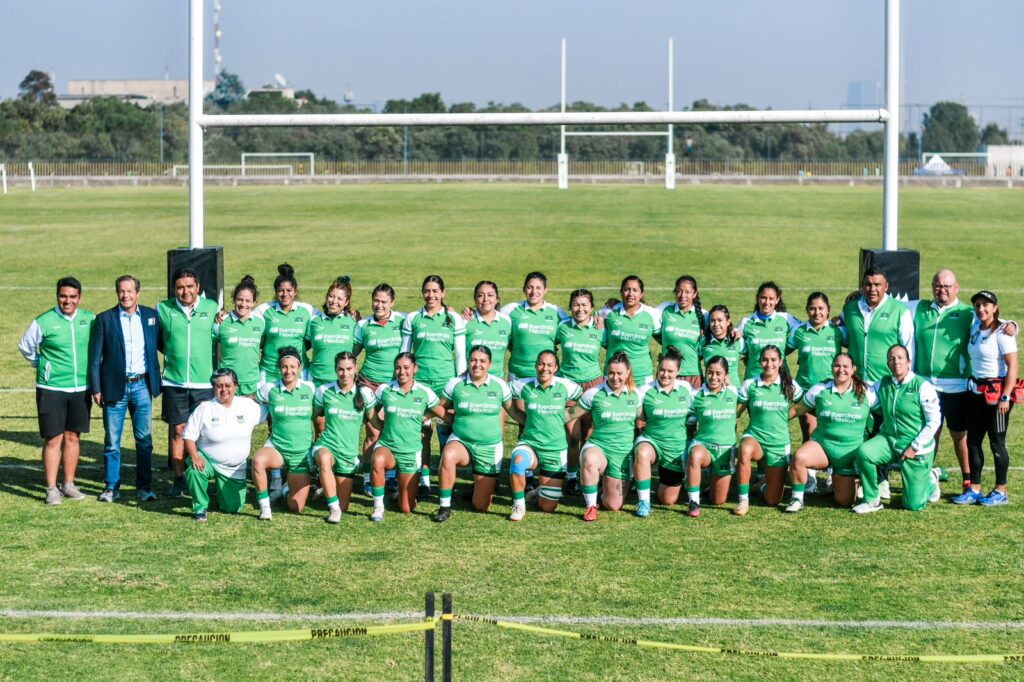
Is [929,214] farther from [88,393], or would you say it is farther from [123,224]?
[88,393]

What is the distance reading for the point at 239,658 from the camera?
647 centimetres

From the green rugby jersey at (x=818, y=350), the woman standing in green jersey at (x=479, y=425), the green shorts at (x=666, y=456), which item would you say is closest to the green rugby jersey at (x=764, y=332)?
the green rugby jersey at (x=818, y=350)

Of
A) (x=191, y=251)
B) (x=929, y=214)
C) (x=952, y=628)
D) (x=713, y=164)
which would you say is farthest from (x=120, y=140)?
(x=952, y=628)

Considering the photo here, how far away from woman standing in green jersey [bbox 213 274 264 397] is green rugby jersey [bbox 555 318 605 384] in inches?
89.1

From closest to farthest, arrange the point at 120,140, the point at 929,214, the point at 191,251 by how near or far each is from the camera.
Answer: the point at 191,251, the point at 929,214, the point at 120,140

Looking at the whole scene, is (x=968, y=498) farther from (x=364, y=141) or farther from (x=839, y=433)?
(x=364, y=141)

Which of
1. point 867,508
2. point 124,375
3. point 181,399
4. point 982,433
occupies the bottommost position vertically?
point 867,508

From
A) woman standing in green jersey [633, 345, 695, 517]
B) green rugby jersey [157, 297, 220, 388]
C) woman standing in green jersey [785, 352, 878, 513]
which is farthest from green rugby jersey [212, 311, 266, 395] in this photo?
woman standing in green jersey [785, 352, 878, 513]

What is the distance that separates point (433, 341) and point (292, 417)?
1.40 m

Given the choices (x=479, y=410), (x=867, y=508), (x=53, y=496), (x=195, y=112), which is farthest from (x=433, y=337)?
(x=867, y=508)

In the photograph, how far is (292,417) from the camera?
8.95 metres

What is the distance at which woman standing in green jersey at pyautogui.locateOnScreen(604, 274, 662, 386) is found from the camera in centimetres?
A: 1008

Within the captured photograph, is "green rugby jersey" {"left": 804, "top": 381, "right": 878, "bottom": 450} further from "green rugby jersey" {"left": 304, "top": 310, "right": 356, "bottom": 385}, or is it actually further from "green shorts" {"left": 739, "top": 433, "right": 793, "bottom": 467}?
"green rugby jersey" {"left": 304, "top": 310, "right": 356, "bottom": 385}

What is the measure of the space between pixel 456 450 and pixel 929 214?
32.6 metres
